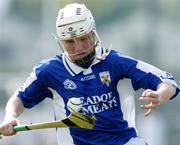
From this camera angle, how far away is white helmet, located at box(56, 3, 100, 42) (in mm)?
8211

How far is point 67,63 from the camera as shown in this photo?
840 centimetres

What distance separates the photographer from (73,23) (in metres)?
8.27

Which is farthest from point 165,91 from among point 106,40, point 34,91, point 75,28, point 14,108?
point 106,40

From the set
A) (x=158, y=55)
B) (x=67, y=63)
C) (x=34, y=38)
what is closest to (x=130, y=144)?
(x=67, y=63)

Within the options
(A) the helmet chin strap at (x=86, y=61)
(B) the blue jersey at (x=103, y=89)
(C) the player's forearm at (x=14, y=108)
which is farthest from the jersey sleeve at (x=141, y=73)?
(C) the player's forearm at (x=14, y=108)

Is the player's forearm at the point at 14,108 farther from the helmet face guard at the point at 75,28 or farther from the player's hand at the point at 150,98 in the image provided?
the player's hand at the point at 150,98

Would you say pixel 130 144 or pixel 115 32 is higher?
pixel 130 144

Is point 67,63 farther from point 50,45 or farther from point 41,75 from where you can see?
point 50,45

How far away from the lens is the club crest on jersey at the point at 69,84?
8.29 metres

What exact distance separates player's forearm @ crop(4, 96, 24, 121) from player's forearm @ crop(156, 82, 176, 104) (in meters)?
1.08

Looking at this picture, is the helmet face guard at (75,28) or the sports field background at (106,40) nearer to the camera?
the helmet face guard at (75,28)

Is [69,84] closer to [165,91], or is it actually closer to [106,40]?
[165,91]

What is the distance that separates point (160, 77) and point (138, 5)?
642 cm

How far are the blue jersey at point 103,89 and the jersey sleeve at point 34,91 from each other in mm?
73
